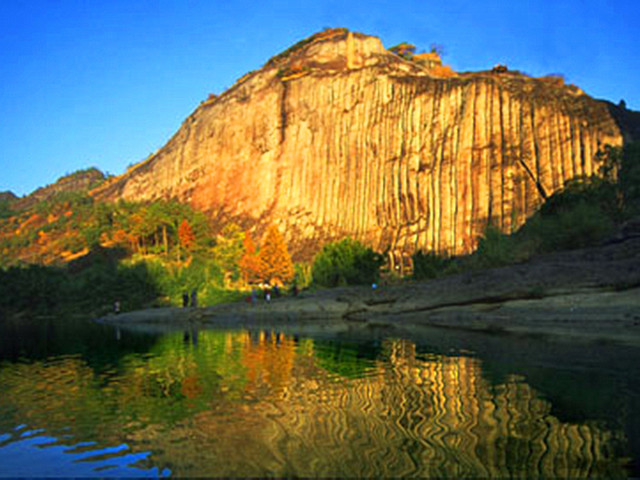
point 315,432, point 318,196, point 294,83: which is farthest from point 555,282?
point 294,83

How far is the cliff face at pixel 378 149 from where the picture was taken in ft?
209

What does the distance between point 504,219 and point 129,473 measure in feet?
203

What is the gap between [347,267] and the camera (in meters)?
45.2

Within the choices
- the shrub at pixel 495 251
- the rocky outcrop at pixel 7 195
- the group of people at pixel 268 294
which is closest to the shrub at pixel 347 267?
the group of people at pixel 268 294

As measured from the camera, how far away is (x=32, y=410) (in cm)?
880

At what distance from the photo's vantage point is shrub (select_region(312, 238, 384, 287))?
44844mm

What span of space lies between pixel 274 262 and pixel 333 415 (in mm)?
54983

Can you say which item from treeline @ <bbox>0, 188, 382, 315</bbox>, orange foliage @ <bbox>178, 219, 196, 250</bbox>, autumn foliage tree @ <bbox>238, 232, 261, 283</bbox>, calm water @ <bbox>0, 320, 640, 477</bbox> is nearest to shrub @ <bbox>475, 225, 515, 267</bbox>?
treeline @ <bbox>0, 188, 382, 315</bbox>

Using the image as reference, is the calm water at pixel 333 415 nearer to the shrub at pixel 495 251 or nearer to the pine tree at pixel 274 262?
the shrub at pixel 495 251

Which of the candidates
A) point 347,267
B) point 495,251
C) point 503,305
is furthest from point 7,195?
point 503,305

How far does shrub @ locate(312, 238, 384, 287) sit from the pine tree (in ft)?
51.9

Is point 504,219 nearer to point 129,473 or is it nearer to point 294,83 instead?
point 294,83

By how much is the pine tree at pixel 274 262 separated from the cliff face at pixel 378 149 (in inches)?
425

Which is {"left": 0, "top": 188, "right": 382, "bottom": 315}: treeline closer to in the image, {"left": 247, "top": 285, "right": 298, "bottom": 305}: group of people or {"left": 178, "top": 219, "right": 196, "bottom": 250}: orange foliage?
{"left": 178, "top": 219, "right": 196, "bottom": 250}: orange foliage
